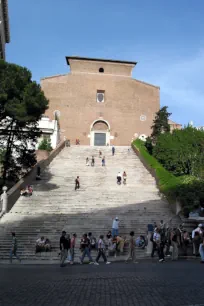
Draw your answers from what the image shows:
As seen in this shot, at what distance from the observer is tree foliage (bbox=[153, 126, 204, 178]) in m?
26.6

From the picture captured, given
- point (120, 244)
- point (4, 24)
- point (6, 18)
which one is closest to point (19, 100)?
point (120, 244)

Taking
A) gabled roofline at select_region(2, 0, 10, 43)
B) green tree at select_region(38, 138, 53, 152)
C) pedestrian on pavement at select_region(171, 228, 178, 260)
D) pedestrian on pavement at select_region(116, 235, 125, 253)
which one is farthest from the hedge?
gabled roofline at select_region(2, 0, 10, 43)

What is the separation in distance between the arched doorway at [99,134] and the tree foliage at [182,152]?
13167mm

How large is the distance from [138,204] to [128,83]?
28.1 meters

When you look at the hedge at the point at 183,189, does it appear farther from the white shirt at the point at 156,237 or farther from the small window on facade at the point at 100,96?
the small window on facade at the point at 100,96

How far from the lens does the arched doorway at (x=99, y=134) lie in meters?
42.7

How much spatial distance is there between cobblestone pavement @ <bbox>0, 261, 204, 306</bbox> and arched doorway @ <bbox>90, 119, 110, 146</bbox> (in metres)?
33.9

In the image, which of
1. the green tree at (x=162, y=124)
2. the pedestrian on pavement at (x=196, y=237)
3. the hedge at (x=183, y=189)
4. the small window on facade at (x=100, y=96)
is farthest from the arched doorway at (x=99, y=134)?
the pedestrian on pavement at (x=196, y=237)

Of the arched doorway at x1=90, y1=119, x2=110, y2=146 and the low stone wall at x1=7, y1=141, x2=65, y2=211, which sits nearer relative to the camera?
the low stone wall at x1=7, y1=141, x2=65, y2=211

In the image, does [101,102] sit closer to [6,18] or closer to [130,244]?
[6,18]

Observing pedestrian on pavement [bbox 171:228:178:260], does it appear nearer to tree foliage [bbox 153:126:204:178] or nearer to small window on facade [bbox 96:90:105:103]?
tree foliage [bbox 153:126:204:178]

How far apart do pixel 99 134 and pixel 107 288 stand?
119 ft

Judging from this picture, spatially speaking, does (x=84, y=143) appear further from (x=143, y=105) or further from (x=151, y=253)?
(x=151, y=253)

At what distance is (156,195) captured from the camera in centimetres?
2070
